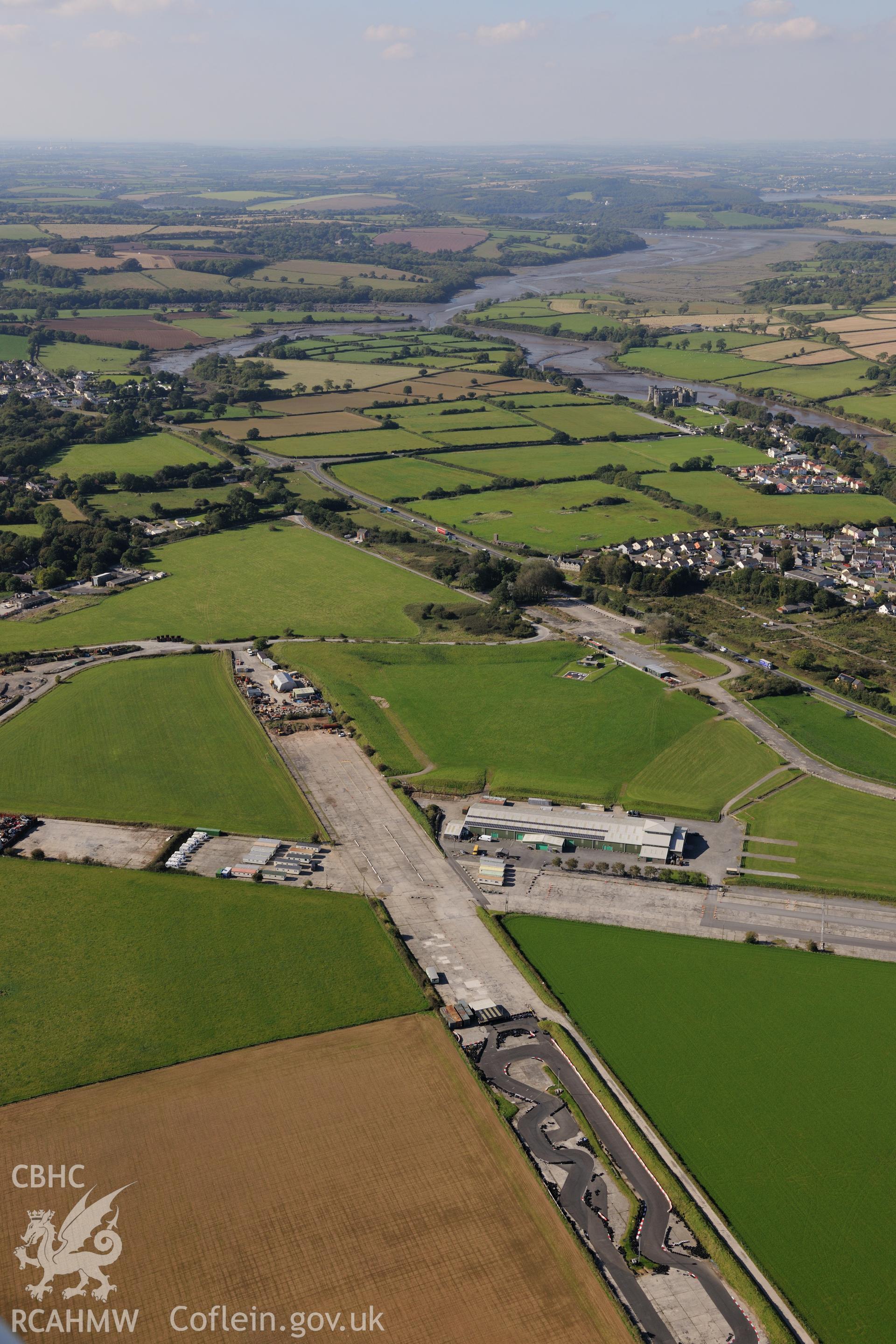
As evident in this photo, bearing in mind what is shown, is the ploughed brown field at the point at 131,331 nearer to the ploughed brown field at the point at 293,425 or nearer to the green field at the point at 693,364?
the ploughed brown field at the point at 293,425

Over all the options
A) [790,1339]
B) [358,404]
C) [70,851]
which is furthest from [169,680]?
[358,404]

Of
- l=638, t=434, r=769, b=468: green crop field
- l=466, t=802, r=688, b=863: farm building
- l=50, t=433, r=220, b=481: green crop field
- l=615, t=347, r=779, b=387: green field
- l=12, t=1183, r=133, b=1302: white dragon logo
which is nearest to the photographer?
l=12, t=1183, r=133, b=1302: white dragon logo

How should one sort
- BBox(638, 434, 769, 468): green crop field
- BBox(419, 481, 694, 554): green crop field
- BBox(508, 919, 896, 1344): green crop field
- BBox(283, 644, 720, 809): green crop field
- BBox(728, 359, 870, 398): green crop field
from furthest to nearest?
BBox(728, 359, 870, 398): green crop field → BBox(638, 434, 769, 468): green crop field → BBox(419, 481, 694, 554): green crop field → BBox(283, 644, 720, 809): green crop field → BBox(508, 919, 896, 1344): green crop field

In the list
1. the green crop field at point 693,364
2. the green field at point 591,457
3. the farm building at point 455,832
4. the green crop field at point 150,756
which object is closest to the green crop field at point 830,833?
the farm building at point 455,832

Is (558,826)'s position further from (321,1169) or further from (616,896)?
(321,1169)

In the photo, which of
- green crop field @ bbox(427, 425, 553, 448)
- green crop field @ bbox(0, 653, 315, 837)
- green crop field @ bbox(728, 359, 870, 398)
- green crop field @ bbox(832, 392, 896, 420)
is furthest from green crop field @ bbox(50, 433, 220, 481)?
green crop field @ bbox(832, 392, 896, 420)

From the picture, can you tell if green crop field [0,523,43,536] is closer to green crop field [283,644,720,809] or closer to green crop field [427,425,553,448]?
green crop field [283,644,720,809]

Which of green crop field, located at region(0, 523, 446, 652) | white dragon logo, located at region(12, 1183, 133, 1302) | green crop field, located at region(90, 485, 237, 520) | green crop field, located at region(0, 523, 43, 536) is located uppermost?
green crop field, located at region(90, 485, 237, 520)
